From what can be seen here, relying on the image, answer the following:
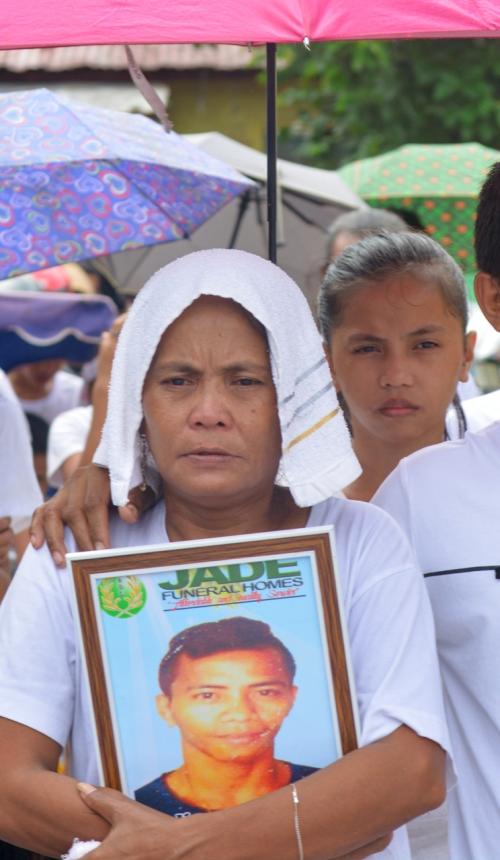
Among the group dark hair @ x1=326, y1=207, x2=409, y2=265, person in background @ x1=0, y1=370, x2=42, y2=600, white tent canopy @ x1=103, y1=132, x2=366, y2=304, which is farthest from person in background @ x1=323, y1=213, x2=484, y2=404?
person in background @ x1=0, y1=370, x2=42, y2=600

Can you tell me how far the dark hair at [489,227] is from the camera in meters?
2.61

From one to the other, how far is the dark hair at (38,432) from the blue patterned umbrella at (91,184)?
3.24 metres

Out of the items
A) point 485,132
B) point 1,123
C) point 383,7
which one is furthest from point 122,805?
point 485,132

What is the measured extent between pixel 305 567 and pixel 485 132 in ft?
36.5

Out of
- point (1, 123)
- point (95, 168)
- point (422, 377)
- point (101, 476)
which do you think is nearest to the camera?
point (101, 476)

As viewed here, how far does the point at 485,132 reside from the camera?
41.7 ft

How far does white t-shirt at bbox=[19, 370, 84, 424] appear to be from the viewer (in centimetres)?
816

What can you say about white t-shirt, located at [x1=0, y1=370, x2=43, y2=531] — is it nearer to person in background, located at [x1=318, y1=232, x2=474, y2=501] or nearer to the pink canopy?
person in background, located at [x1=318, y1=232, x2=474, y2=501]

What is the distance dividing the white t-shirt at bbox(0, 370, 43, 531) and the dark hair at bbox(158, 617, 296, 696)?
76.3 inches

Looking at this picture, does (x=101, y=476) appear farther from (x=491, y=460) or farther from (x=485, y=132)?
(x=485, y=132)

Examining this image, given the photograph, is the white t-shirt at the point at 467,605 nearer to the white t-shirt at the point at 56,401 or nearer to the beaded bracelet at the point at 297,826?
the beaded bracelet at the point at 297,826

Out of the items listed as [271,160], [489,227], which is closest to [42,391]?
[271,160]

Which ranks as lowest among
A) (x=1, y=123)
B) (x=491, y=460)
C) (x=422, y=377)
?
(x=491, y=460)

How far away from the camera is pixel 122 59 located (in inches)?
581
